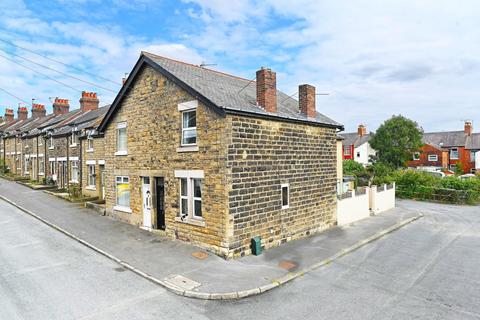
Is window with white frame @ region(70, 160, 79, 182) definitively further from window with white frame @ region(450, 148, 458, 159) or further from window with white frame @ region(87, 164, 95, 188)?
window with white frame @ region(450, 148, 458, 159)

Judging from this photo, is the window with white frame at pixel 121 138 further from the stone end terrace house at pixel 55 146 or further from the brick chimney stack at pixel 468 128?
the brick chimney stack at pixel 468 128

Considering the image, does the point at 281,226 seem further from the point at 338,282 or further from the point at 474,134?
the point at 474,134

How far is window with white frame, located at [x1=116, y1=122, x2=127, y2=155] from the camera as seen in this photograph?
1594cm

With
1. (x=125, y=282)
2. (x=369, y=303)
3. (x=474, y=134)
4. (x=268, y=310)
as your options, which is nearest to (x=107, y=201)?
(x=125, y=282)

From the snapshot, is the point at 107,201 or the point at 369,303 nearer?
the point at 369,303

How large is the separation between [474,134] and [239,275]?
5457 cm

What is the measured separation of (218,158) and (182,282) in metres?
4.10

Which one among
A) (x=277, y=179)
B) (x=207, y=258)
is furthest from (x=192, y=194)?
(x=277, y=179)

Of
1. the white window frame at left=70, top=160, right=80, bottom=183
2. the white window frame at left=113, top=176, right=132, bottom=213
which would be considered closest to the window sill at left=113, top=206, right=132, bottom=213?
the white window frame at left=113, top=176, right=132, bottom=213

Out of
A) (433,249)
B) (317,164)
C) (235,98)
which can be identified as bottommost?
(433,249)

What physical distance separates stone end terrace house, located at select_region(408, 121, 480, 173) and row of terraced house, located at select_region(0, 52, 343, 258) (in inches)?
1590

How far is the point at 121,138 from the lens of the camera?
16.4 meters

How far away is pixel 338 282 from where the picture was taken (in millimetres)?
9398

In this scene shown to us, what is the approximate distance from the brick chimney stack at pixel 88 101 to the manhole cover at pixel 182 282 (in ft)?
90.8
